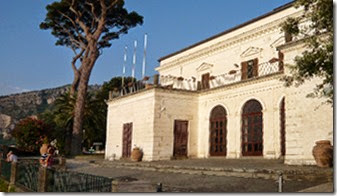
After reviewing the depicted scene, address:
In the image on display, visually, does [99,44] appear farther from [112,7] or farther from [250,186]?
[250,186]

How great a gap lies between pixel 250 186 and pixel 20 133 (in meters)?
23.1

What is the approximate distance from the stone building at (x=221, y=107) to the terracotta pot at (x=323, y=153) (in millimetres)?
3763

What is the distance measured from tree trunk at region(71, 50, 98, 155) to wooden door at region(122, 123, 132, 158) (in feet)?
24.6

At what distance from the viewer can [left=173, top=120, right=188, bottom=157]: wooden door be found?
672 inches

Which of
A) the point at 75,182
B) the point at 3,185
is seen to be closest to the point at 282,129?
the point at 75,182

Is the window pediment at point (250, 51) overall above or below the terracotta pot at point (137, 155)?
above

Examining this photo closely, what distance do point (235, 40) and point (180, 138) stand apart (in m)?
5.88

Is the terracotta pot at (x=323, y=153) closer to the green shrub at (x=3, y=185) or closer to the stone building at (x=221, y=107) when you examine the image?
the stone building at (x=221, y=107)

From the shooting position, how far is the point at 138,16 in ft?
86.4

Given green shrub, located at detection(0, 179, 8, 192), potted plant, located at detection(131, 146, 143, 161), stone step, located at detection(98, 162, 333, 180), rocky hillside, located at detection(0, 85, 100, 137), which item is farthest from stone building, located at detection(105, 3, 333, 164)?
rocky hillside, located at detection(0, 85, 100, 137)

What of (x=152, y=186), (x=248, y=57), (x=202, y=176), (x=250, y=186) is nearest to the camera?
(x=152, y=186)

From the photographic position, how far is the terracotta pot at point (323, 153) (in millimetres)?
9109

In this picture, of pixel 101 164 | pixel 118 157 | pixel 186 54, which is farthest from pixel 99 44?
pixel 101 164

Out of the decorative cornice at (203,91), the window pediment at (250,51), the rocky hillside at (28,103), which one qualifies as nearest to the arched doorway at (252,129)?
the decorative cornice at (203,91)
